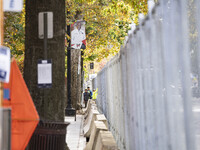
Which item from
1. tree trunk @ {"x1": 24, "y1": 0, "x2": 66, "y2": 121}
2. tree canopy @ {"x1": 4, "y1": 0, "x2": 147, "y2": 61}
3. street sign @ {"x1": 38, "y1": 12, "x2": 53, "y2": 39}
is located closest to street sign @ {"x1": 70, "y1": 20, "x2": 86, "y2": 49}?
tree canopy @ {"x1": 4, "y1": 0, "x2": 147, "y2": 61}

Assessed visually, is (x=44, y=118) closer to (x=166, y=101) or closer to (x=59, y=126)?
(x=59, y=126)

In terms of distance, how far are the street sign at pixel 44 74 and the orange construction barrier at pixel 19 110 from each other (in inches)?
85.9

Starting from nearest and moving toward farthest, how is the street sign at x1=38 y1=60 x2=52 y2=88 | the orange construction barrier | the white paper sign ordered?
1. the white paper sign
2. the orange construction barrier
3. the street sign at x1=38 y1=60 x2=52 y2=88

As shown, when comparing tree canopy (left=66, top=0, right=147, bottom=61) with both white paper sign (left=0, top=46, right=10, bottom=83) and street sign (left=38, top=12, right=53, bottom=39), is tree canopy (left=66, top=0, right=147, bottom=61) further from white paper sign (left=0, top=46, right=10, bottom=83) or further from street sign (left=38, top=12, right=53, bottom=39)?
white paper sign (left=0, top=46, right=10, bottom=83)

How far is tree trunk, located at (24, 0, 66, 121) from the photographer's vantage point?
22.9 feet

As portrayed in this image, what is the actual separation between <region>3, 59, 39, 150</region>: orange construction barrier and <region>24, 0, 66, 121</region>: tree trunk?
2.59 metres

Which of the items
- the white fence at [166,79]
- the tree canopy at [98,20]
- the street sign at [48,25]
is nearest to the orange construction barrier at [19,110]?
the white fence at [166,79]

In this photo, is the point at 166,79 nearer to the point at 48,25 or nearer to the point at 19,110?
the point at 19,110

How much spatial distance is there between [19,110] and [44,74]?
2.28 meters

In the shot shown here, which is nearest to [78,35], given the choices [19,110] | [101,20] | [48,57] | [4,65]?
[101,20]

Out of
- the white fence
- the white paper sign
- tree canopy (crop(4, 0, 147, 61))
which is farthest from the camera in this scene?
tree canopy (crop(4, 0, 147, 61))

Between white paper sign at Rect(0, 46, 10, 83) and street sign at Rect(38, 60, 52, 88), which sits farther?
street sign at Rect(38, 60, 52, 88)

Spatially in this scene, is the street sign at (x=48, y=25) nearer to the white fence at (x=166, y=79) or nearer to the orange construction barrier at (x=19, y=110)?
the white fence at (x=166, y=79)

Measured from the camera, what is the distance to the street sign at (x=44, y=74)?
6.55 meters
